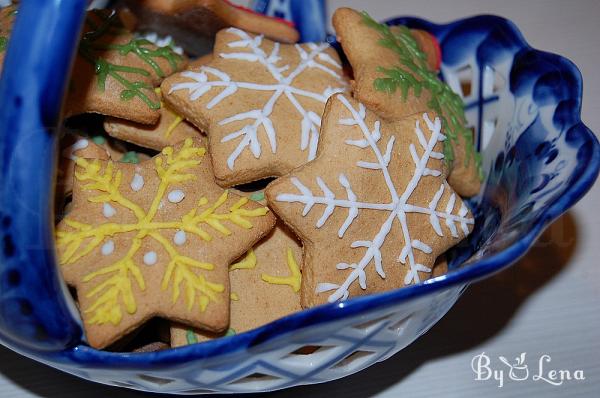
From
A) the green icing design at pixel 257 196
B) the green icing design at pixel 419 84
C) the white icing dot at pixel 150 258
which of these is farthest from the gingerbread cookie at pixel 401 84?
the white icing dot at pixel 150 258

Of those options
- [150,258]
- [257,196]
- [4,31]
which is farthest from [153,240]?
[4,31]

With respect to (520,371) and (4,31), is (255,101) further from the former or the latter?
(520,371)

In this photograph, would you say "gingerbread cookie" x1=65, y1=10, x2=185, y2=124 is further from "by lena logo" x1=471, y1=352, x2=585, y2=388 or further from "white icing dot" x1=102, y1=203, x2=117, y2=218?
"by lena logo" x1=471, y1=352, x2=585, y2=388

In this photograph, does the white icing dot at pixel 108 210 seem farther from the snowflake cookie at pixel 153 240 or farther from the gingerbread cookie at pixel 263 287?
the gingerbread cookie at pixel 263 287

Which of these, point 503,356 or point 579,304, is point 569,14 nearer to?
point 579,304

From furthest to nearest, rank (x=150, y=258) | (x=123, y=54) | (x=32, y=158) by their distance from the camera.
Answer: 1. (x=123, y=54)
2. (x=150, y=258)
3. (x=32, y=158)
